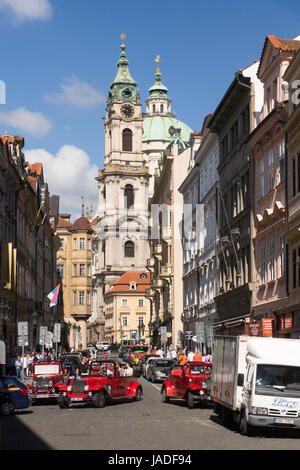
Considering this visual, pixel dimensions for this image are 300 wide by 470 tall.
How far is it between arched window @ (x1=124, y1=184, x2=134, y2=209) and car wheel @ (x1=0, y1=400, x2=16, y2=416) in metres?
140

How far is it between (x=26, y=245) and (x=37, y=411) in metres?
42.2

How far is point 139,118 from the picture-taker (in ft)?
572

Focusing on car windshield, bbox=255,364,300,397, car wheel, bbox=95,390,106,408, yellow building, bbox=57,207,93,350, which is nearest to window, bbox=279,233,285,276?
car wheel, bbox=95,390,106,408

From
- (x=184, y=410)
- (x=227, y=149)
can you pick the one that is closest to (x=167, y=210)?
(x=227, y=149)

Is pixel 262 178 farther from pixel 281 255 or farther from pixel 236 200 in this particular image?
pixel 236 200

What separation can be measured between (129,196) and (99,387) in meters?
140

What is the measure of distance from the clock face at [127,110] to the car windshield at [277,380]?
512ft

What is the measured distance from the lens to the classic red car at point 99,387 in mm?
28828

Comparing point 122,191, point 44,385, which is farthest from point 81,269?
point 44,385

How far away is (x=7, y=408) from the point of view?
26.5 metres

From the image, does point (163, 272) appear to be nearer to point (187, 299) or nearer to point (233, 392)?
point (187, 299)

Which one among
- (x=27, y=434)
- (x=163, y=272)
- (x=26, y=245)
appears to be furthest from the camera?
(x=163, y=272)

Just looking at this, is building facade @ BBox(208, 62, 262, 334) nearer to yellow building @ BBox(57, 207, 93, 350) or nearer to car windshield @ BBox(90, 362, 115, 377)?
car windshield @ BBox(90, 362, 115, 377)

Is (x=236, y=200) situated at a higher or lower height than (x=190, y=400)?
higher
